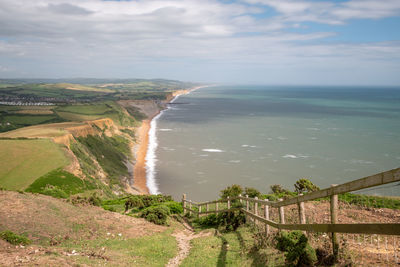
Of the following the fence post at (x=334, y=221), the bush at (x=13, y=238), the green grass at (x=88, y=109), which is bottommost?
the bush at (x=13, y=238)

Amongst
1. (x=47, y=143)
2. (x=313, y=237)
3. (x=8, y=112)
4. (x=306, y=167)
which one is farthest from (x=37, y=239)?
(x=8, y=112)

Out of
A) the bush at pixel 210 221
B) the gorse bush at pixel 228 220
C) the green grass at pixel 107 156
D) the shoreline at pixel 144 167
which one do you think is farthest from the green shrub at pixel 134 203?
the green grass at pixel 107 156

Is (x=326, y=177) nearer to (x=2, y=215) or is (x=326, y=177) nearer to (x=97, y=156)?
(x=97, y=156)

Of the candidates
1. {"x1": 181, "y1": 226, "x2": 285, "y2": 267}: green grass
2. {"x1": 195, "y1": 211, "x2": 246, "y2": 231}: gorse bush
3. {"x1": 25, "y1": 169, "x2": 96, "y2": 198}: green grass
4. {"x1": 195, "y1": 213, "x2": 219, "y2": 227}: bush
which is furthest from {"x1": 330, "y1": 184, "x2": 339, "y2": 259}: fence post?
{"x1": 25, "y1": 169, "x2": 96, "y2": 198}: green grass

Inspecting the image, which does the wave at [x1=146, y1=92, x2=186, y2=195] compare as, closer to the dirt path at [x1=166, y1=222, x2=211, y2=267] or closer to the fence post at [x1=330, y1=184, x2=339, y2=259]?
the dirt path at [x1=166, y1=222, x2=211, y2=267]

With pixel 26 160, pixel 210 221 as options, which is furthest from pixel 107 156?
pixel 210 221

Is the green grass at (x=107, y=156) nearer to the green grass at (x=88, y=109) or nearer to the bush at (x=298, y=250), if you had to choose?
the bush at (x=298, y=250)
